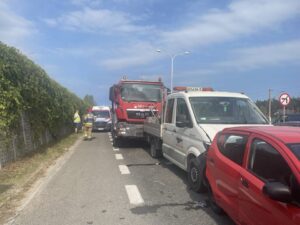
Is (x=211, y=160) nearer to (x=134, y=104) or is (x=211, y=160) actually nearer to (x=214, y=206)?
(x=214, y=206)

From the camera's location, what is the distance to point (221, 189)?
6086mm

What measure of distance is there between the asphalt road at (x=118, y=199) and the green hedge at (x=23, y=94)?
87.3 inches

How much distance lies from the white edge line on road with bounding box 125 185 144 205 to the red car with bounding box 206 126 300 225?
172 centimetres

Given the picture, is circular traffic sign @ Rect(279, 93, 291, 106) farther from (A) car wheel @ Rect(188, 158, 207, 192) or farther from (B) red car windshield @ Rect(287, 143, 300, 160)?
(B) red car windshield @ Rect(287, 143, 300, 160)

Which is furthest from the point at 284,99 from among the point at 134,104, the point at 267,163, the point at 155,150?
the point at 267,163

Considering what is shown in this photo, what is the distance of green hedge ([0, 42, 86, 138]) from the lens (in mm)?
11766

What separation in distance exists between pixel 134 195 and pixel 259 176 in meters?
3.74

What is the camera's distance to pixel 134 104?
17.2 meters

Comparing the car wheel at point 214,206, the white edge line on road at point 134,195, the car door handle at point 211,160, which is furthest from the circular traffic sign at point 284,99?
the car door handle at point 211,160

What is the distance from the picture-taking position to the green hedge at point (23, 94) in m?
11.8

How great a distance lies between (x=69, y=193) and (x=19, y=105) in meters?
5.17

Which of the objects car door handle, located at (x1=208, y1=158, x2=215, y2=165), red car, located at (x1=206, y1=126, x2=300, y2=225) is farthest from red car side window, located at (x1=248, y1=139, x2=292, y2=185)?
car door handle, located at (x1=208, y1=158, x2=215, y2=165)

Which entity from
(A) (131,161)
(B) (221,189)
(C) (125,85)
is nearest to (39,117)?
(C) (125,85)

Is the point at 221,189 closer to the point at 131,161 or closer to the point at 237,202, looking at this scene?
the point at 237,202
